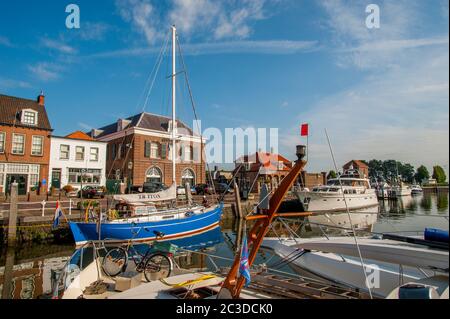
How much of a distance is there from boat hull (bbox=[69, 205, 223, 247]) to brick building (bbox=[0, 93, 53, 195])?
17583mm

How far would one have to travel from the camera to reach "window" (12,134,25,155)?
2941 cm

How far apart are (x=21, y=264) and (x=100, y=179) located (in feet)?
79.5

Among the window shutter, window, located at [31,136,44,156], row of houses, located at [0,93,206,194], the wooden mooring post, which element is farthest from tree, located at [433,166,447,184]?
window, located at [31,136,44,156]

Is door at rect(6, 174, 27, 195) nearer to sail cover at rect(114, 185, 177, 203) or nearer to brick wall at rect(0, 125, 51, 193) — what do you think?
brick wall at rect(0, 125, 51, 193)

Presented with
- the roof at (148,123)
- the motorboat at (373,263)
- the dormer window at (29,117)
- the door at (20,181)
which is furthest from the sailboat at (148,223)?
the roof at (148,123)

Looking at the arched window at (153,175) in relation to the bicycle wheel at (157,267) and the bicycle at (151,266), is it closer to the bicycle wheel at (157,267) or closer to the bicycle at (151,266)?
the bicycle at (151,266)

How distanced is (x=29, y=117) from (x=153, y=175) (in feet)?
53.4

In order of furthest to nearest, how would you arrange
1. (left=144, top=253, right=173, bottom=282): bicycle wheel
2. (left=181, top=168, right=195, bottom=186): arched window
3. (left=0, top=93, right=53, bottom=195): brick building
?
1. (left=181, top=168, right=195, bottom=186): arched window
2. (left=0, top=93, right=53, bottom=195): brick building
3. (left=144, top=253, right=173, bottom=282): bicycle wheel

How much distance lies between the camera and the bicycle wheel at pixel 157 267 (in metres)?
7.11

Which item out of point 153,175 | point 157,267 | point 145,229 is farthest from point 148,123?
point 157,267

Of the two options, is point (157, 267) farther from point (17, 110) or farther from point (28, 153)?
point (17, 110)

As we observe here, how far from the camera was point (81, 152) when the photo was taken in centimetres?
3541

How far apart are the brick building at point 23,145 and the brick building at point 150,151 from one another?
8.32 m
